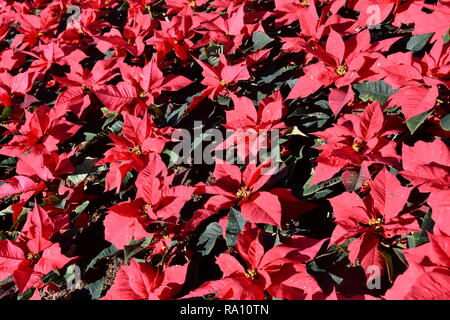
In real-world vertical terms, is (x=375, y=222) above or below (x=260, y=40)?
below

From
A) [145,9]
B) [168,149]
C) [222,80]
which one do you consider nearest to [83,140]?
[168,149]

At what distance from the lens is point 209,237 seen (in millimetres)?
888

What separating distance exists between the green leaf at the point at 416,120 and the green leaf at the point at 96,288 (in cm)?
80

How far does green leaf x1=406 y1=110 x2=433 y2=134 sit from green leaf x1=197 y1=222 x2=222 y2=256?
0.48 m

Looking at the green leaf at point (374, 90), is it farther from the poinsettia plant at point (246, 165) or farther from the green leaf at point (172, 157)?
the green leaf at point (172, 157)

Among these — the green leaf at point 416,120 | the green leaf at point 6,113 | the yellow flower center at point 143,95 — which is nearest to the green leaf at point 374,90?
the green leaf at point 416,120

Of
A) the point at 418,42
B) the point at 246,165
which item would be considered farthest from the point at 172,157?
the point at 418,42

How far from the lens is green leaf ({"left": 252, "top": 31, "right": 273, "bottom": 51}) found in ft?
3.96

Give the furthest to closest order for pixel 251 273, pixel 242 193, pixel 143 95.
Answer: pixel 143 95 → pixel 242 193 → pixel 251 273

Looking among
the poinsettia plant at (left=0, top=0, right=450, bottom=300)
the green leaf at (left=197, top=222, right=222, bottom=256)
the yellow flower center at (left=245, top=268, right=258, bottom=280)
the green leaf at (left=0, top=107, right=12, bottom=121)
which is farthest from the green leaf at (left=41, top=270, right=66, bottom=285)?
the green leaf at (left=0, top=107, right=12, bottom=121)

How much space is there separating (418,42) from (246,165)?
0.59 m

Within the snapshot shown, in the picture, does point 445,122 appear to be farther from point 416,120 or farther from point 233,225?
point 233,225

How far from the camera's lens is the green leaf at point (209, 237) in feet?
2.87

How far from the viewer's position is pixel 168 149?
108 centimetres
